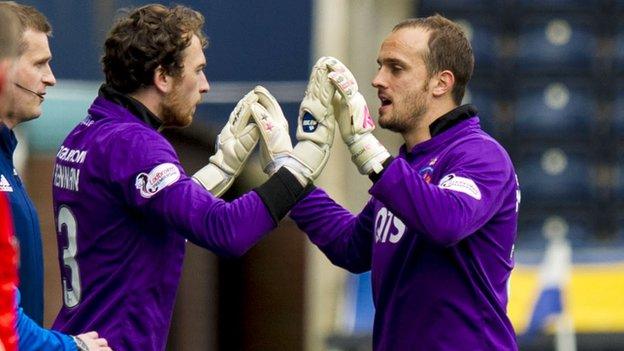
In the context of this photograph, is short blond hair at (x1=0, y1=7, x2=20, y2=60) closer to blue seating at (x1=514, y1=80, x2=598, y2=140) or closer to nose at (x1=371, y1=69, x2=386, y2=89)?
nose at (x1=371, y1=69, x2=386, y2=89)

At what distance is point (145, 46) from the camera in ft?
14.1

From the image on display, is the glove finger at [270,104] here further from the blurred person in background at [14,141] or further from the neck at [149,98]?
the blurred person in background at [14,141]

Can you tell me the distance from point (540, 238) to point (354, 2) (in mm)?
1943

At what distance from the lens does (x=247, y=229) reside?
4105 millimetres

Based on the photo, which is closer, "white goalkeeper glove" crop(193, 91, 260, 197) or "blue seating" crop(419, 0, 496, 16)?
"white goalkeeper glove" crop(193, 91, 260, 197)

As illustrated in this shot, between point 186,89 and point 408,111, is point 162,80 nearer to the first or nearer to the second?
point 186,89

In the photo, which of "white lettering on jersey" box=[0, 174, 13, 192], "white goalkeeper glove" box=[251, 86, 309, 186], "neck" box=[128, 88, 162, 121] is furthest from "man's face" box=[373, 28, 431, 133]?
"white lettering on jersey" box=[0, 174, 13, 192]

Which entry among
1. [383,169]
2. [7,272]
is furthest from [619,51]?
[7,272]

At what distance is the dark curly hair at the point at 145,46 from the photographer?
14.1 feet

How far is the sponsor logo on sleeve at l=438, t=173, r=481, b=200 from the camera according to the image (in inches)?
163

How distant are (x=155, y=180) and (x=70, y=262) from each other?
0.40 metres

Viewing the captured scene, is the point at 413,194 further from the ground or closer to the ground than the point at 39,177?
further from the ground

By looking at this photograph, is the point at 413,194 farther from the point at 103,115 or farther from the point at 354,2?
the point at 354,2

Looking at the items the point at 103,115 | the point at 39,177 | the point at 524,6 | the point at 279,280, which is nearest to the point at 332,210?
the point at 103,115
